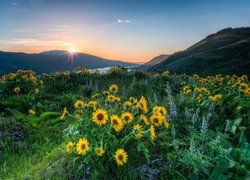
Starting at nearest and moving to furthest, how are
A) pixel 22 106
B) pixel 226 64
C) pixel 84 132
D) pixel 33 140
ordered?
pixel 84 132 → pixel 33 140 → pixel 22 106 → pixel 226 64

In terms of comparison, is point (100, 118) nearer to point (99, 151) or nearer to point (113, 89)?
point (99, 151)

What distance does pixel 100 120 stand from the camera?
3262mm

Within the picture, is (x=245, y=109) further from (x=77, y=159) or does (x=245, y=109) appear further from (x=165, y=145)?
(x=77, y=159)

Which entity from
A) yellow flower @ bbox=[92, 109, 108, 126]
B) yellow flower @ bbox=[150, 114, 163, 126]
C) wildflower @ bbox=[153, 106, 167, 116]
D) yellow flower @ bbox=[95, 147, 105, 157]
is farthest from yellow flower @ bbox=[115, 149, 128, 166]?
wildflower @ bbox=[153, 106, 167, 116]

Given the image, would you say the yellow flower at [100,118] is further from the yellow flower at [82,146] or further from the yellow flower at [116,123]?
the yellow flower at [82,146]

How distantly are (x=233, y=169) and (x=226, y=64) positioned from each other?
93.1 metres

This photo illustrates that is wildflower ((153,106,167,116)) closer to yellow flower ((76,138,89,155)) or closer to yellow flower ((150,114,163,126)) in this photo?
yellow flower ((150,114,163,126))

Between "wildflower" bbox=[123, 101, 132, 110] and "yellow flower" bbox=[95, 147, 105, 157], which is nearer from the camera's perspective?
"yellow flower" bbox=[95, 147, 105, 157]

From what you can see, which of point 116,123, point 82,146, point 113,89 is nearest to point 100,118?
point 116,123

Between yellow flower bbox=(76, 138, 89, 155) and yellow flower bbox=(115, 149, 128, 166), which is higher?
yellow flower bbox=(76, 138, 89, 155)

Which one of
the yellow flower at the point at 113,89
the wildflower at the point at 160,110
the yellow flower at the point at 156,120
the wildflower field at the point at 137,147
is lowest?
the wildflower field at the point at 137,147

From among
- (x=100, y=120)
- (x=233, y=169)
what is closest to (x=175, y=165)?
(x=233, y=169)

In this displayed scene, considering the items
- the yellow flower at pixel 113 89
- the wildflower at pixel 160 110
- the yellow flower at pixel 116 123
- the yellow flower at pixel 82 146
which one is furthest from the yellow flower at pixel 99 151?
the yellow flower at pixel 113 89

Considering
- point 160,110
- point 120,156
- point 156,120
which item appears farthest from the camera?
point 160,110
